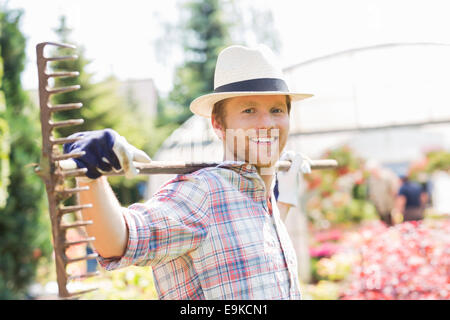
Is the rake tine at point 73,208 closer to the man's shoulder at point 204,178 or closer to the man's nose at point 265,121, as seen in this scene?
the man's shoulder at point 204,178

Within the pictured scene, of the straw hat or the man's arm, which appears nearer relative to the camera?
the man's arm

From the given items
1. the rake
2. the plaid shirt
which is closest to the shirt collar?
the plaid shirt

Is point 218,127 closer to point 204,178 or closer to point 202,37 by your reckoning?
point 204,178

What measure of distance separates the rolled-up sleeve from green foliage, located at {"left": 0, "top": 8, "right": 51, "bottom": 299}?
257 inches

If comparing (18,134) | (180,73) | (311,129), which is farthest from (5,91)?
(180,73)

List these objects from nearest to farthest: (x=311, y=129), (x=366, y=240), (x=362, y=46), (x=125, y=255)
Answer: (x=125, y=255), (x=366, y=240), (x=362, y=46), (x=311, y=129)

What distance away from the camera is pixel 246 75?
1.72m

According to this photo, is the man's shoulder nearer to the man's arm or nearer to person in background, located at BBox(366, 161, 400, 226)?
the man's arm

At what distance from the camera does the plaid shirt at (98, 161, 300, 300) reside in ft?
4.40

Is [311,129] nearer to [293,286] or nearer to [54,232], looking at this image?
[293,286]

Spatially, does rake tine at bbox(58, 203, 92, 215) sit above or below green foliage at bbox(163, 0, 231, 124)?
below

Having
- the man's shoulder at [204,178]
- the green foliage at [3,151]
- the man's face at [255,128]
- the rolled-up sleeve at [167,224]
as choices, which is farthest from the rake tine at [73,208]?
the green foliage at [3,151]
